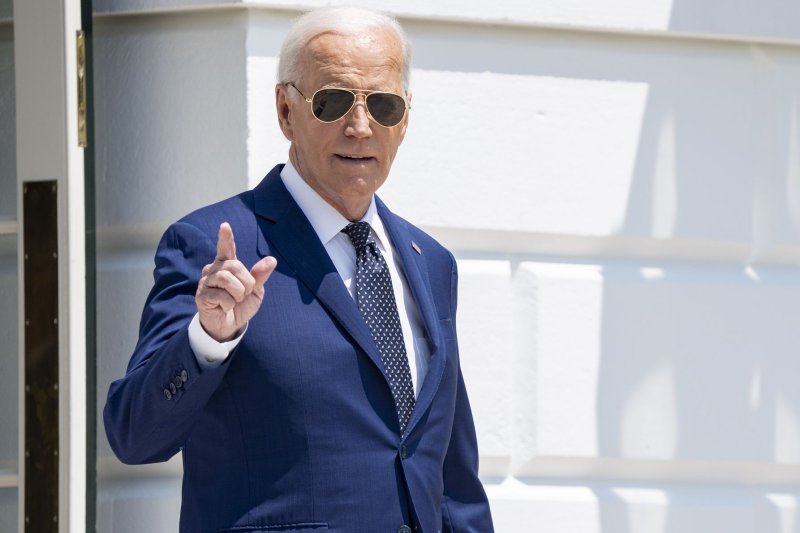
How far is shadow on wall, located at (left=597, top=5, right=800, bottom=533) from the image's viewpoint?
344 centimetres

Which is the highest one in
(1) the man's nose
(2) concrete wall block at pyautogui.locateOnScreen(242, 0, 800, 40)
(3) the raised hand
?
(2) concrete wall block at pyautogui.locateOnScreen(242, 0, 800, 40)

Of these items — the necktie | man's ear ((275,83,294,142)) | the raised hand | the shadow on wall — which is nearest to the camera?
the raised hand

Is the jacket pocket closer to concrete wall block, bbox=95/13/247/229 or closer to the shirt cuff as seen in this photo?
the shirt cuff

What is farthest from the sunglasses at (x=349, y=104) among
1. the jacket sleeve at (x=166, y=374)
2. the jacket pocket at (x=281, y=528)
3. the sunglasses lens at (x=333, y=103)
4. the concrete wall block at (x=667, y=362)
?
the concrete wall block at (x=667, y=362)

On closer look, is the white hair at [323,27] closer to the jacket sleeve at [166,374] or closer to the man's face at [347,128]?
the man's face at [347,128]

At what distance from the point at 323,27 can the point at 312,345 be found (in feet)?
1.81

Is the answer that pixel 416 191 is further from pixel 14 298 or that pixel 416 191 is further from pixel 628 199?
pixel 14 298

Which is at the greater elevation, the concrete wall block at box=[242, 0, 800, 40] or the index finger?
the concrete wall block at box=[242, 0, 800, 40]

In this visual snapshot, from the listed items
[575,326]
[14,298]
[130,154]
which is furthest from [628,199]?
[14,298]

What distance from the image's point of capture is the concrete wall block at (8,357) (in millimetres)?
3037

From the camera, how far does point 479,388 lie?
3328mm

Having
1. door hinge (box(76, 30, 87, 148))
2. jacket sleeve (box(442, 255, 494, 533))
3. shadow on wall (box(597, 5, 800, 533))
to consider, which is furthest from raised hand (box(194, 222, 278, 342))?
shadow on wall (box(597, 5, 800, 533))

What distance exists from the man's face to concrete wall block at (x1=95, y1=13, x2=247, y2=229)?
836mm

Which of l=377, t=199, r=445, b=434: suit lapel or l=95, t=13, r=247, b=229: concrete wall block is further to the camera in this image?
l=95, t=13, r=247, b=229: concrete wall block
